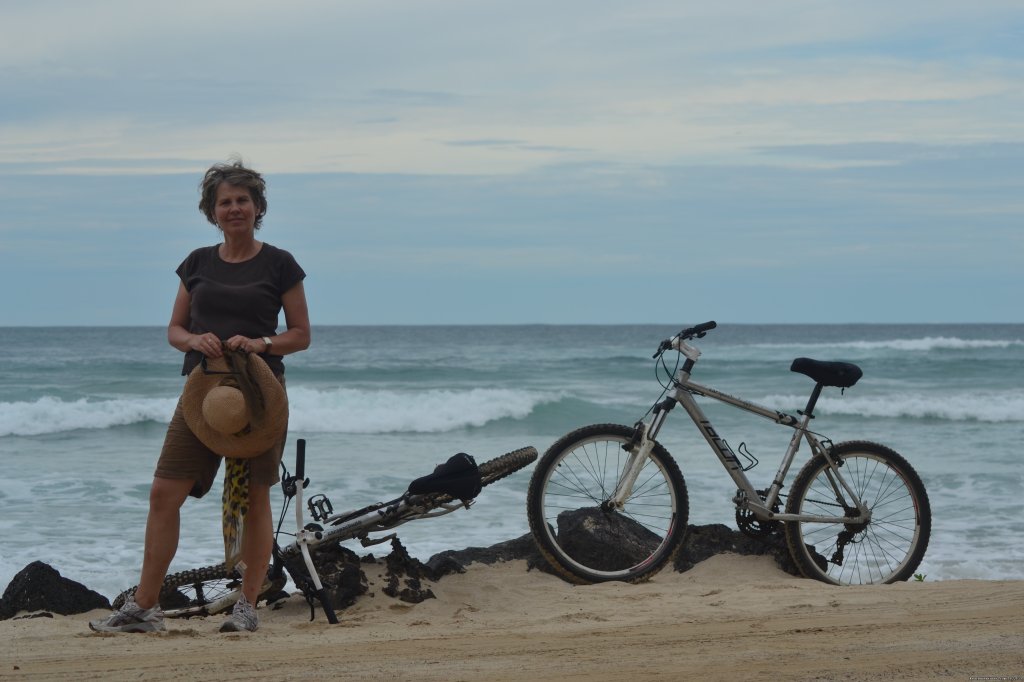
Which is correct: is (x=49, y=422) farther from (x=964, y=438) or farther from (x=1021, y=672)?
(x=1021, y=672)

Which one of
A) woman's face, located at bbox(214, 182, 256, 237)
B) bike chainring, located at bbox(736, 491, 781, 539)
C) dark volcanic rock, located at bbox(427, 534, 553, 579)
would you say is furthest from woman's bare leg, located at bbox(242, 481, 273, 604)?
A: bike chainring, located at bbox(736, 491, 781, 539)

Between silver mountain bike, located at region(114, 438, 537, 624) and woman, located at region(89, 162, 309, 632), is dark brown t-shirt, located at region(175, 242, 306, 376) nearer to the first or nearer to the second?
woman, located at region(89, 162, 309, 632)

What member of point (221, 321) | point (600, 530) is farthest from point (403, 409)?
point (221, 321)

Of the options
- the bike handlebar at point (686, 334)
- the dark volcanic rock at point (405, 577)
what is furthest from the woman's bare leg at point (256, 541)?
the bike handlebar at point (686, 334)

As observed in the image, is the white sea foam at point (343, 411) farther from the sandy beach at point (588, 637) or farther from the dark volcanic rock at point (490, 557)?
the sandy beach at point (588, 637)

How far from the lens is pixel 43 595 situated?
5125mm

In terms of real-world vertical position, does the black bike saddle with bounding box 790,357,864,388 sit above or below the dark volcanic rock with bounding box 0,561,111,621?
above

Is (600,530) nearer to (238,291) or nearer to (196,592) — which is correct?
(196,592)

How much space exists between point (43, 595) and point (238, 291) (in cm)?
207

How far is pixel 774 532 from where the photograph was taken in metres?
5.63

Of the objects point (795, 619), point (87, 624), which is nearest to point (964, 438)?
point (795, 619)

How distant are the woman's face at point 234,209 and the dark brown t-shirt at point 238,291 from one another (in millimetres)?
130

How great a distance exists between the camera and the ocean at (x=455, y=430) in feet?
26.2

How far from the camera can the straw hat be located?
4133 mm
